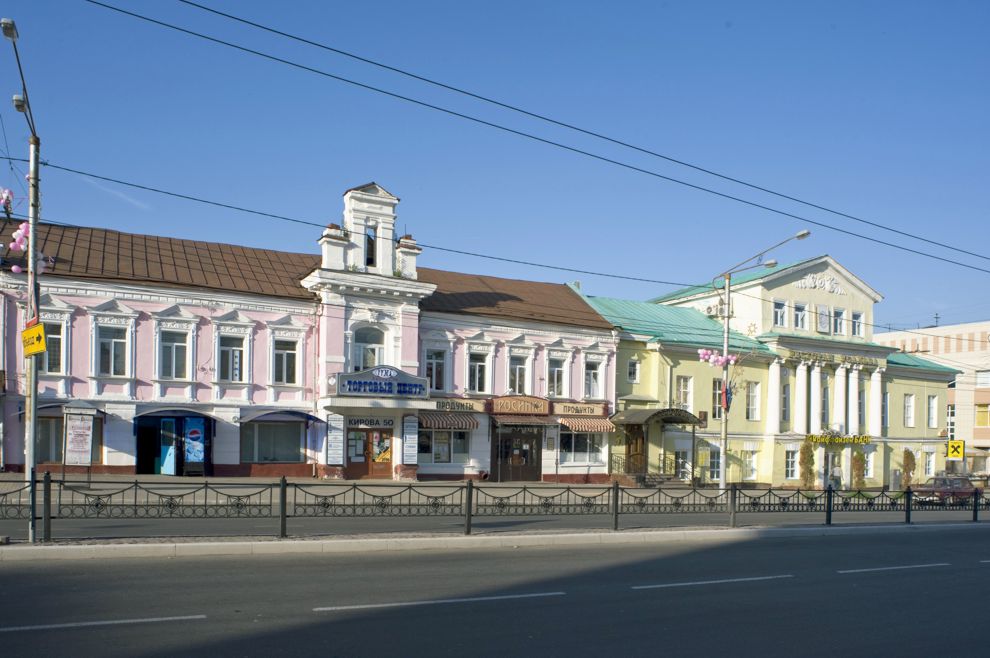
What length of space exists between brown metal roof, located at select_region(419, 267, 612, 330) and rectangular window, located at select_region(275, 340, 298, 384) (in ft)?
18.7

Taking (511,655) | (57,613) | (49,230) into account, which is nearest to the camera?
(511,655)

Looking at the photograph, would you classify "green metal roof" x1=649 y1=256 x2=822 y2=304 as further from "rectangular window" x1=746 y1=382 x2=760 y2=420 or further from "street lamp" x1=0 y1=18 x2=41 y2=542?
"street lamp" x1=0 y1=18 x2=41 y2=542

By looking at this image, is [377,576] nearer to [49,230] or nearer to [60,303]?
[60,303]

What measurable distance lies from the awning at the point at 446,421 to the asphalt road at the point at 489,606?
768 inches

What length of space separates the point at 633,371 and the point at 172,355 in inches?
816

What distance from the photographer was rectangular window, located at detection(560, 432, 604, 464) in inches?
1527

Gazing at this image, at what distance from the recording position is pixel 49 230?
103ft

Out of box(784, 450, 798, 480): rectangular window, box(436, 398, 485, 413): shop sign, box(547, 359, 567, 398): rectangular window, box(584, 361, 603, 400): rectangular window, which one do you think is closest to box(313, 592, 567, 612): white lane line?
box(436, 398, 485, 413): shop sign

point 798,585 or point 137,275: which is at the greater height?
point 137,275

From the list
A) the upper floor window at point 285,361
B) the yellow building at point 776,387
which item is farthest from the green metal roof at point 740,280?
the upper floor window at point 285,361

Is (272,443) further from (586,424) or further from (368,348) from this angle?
(586,424)

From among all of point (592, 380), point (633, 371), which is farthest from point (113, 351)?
point (633, 371)

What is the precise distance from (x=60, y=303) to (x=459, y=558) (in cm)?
2033

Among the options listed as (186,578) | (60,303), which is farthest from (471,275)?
(186,578)
